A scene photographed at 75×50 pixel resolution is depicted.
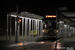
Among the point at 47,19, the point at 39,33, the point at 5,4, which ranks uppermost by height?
the point at 5,4

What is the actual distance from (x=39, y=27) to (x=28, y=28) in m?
4.73

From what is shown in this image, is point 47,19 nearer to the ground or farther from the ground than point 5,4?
nearer to the ground

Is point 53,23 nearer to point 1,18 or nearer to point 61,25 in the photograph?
point 61,25

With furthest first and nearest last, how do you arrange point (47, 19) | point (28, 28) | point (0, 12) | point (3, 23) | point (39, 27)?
point (0, 12), point (3, 23), point (39, 27), point (28, 28), point (47, 19)

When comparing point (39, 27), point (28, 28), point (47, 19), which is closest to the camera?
point (47, 19)

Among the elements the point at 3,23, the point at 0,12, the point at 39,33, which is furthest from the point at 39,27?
the point at 0,12

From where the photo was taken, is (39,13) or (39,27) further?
(39,27)

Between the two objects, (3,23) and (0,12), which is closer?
(3,23)

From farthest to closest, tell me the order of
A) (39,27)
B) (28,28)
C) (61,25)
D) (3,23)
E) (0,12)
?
(0,12)
(3,23)
(39,27)
(28,28)
(61,25)

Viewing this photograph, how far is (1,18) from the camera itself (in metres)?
44.6

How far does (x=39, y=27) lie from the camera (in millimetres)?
35500

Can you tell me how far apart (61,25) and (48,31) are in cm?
298

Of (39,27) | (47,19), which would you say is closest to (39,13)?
(47,19)

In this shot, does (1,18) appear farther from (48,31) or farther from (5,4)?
(48,31)
